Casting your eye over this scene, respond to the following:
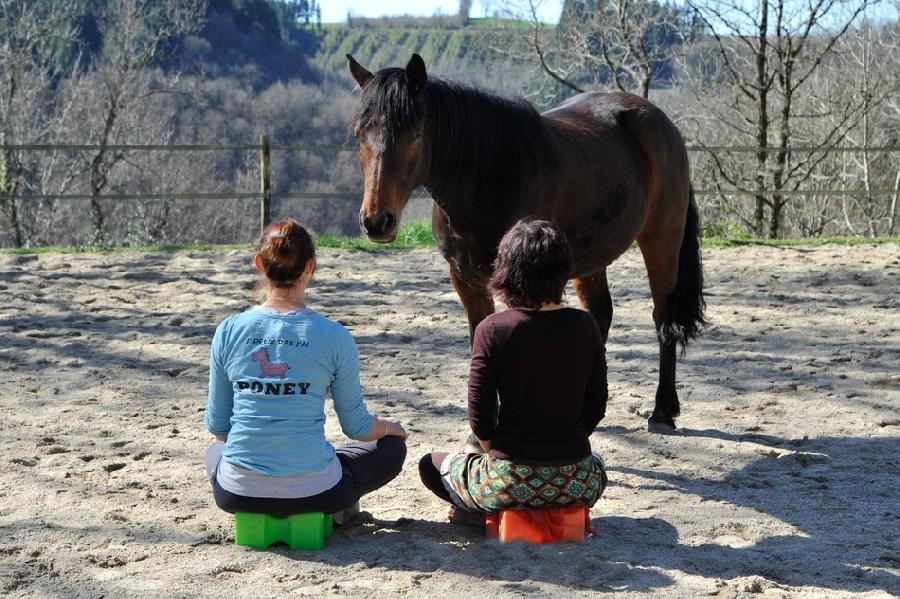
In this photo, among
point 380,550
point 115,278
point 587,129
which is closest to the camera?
point 380,550

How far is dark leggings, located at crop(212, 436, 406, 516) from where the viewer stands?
9.09 ft

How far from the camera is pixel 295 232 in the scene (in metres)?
2.73

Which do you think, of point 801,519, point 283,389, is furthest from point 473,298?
point 801,519

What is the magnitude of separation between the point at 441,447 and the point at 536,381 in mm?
1508

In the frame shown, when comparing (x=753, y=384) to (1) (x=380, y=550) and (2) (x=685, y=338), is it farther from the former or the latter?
(1) (x=380, y=550)

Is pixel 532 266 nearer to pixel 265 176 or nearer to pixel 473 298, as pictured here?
pixel 473 298

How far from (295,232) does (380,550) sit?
1048 millimetres

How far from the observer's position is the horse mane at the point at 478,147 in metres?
3.57

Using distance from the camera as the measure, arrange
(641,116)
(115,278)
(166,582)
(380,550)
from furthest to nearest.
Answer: (115,278) < (641,116) < (380,550) < (166,582)

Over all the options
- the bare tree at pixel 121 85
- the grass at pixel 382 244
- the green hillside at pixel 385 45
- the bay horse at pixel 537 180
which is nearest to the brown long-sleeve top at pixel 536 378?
the bay horse at pixel 537 180

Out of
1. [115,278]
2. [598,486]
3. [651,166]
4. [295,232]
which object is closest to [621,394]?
[651,166]

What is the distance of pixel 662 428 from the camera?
4.50m

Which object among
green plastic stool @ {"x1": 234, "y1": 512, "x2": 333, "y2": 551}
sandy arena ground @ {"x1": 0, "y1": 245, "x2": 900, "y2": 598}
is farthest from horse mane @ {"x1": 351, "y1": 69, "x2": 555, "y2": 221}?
green plastic stool @ {"x1": 234, "y1": 512, "x2": 333, "y2": 551}

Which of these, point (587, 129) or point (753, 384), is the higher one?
point (587, 129)
